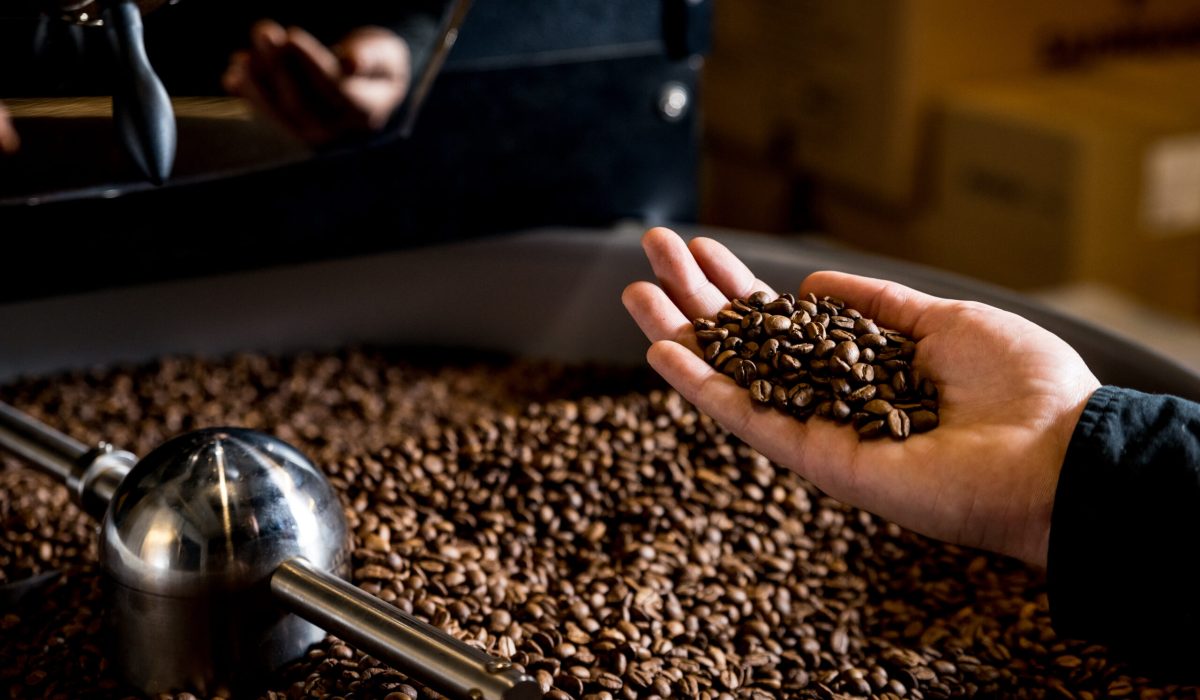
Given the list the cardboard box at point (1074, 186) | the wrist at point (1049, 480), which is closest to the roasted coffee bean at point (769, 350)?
the wrist at point (1049, 480)

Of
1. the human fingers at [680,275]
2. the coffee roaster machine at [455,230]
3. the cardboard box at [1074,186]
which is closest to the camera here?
the human fingers at [680,275]

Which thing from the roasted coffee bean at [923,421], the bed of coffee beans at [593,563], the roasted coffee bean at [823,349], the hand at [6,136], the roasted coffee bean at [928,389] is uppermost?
the hand at [6,136]

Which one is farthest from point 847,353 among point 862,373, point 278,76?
point 278,76

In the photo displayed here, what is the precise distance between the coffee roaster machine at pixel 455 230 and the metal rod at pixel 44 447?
1.25ft

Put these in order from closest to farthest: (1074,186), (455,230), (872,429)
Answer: (872,429) < (455,230) < (1074,186)

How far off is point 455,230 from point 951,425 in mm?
785

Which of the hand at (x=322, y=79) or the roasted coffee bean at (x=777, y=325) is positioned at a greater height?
the hand at (x=322, y=79)

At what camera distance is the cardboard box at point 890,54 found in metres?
2.54

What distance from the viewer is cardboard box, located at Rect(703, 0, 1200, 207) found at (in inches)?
100

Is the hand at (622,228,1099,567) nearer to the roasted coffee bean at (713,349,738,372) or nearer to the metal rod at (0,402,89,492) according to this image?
the roasted coffee bean at (713,349,738,372)

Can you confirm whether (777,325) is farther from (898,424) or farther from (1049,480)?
(1049,480)

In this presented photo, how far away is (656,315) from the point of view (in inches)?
40.8

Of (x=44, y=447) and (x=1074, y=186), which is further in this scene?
(x=1074, y=186)

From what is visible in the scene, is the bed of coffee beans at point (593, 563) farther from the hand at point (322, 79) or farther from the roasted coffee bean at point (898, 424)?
the hand at point (322, 79)
